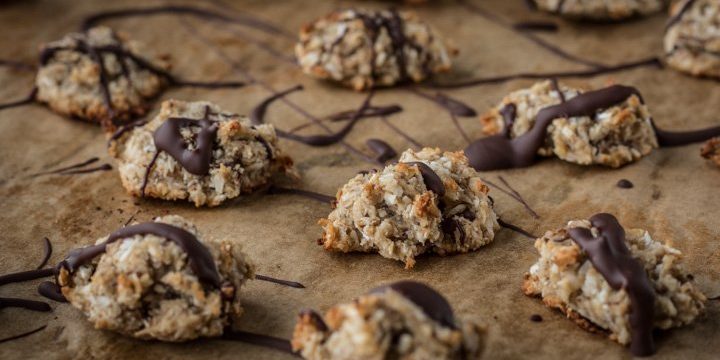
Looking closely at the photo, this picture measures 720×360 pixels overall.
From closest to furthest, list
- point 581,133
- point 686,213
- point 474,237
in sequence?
point 474,237 < point 686,213 < point 581,133

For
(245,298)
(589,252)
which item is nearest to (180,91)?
(245,298)

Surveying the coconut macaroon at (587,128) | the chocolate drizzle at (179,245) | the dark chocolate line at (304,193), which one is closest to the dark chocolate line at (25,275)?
the chocolate drizzle at (179,245)

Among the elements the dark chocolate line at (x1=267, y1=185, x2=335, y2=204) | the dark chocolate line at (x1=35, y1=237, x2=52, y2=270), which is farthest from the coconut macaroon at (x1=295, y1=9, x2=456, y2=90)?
the dark chocolate line at (x1=35, y1=237, x2=52, y2=270)

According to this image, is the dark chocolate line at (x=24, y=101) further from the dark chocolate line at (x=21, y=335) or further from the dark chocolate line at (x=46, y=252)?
the dark chocolate line at (x=21, y=335)

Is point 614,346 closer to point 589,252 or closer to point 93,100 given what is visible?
point 589,252

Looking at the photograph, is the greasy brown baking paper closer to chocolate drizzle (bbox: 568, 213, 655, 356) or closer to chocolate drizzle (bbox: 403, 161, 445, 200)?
chocolate drizzle (bbox: 568, 213, 655, 356)

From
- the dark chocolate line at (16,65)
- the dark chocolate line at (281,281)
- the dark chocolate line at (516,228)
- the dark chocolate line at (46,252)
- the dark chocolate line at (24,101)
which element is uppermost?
the dark chocolate line at (16,65)
